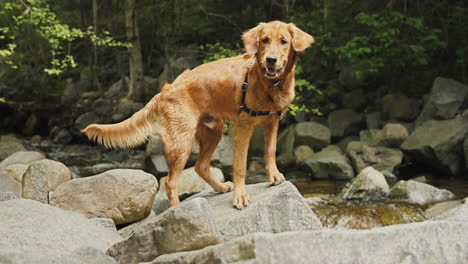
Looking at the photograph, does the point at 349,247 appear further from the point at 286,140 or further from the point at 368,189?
the point at 286,140

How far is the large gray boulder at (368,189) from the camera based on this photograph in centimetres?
927

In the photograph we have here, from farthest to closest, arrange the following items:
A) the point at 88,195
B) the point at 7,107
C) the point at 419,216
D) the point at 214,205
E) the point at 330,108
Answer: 1. the point at 7,107
2. the point at 330,108
3. the point at 419,216
4. the point at 88,195
5. the point at 214,205

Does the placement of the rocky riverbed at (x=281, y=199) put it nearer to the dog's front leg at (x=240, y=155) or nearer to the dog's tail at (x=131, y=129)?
the dog's front leg at (x=240, y=155)

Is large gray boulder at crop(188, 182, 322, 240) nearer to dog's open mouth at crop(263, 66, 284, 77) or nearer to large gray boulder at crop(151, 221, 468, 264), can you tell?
large gray boulder at crop(151, 221, 468, 264)

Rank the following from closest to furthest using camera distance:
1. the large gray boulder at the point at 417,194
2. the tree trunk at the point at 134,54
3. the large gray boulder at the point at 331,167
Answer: the large gray boulder at the point at 417,194 → the large gray boulder at the point at 331,167 → the tree trunk at the point at 134,54

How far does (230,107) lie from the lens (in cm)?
507

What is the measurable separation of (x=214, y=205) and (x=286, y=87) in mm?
1651

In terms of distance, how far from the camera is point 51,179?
8578mm

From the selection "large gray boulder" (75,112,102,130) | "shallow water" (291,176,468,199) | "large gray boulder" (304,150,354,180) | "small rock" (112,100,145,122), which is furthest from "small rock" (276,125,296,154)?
"large gray boulder" (75,112,102,130)

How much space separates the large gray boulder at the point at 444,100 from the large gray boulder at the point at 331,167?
142 inches

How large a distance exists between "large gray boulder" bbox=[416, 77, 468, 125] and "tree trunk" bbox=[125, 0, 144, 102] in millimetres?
11875

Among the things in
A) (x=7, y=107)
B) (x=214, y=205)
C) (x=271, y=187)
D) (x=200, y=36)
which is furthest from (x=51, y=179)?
(x=200, y=36)

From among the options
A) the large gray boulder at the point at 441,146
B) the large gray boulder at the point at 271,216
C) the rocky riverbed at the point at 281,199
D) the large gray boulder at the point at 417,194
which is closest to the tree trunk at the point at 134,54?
the rocky riverbed at the point at 281,199

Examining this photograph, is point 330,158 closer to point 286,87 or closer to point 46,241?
point 286,87
